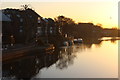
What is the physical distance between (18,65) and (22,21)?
1864 centimetres

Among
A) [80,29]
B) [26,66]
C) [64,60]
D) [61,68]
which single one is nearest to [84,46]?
[64,60]

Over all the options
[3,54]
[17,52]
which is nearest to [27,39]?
[17,52]

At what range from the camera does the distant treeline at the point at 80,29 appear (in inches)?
2712

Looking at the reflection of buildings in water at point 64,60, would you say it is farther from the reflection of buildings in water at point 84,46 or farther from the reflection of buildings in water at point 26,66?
the reflection of buildings in water at point 84,46

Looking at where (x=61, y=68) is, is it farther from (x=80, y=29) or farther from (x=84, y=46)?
(x=80, y=29)

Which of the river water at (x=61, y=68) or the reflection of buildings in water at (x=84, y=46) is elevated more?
the reflection of buildings in water at (x=84, y=46)

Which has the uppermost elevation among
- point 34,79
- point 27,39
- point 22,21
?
point 22,21

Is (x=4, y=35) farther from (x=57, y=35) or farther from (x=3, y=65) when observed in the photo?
(x=57, y=35)

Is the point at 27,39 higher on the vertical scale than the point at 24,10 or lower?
lower

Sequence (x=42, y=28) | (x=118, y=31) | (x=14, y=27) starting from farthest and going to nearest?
(x=118, y=31) → (x=42, y=28) → (x=14, y=27)

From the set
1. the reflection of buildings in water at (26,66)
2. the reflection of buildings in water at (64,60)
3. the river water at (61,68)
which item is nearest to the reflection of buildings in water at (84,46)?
the reflection of buildings in water at (64,60)

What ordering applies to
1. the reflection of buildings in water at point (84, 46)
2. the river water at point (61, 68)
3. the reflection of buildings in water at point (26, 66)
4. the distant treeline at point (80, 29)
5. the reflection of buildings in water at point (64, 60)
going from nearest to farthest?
the river water at point (61, 68), the reflection of buildings in water at point (26, 66), the reflection of buildings in water at point (64, 60), the reflection of buildings in water at point (84, 46), the distant treeline at point (80, 29)

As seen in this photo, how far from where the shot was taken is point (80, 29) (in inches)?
3597

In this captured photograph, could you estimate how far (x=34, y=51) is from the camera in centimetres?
2977
